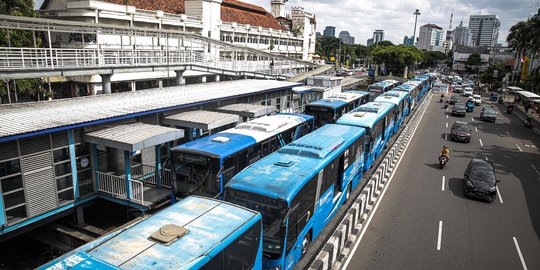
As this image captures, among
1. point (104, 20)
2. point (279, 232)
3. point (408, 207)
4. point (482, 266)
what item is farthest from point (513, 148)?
point (104, 20)

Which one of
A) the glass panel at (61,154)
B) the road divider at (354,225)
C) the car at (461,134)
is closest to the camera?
the road divider at (354,225)

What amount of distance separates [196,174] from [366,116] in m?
12.9

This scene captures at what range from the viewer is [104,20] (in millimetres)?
37875

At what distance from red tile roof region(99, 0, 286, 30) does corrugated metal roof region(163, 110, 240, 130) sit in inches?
1165

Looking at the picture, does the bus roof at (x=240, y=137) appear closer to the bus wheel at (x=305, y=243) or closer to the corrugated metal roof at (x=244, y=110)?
the corrugated metal roof at (x=244, y=110)

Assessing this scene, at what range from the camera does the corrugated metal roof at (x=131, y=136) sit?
12844mm

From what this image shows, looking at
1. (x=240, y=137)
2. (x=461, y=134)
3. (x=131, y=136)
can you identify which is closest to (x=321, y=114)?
(x=240, y=137)

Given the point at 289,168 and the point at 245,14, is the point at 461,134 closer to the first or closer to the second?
the point at 289,168

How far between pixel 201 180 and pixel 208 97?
8.99 metres

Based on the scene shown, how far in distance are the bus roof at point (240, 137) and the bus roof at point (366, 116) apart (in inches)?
122

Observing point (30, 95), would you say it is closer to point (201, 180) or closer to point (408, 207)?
point (201, 180)

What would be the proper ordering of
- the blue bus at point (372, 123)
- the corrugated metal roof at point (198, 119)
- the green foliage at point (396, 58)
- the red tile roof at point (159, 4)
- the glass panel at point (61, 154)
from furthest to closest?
1. the green foliage at point (396, 58)
2. the red tile roof at point (159, 4)
3. the blue bus at point (372, 123)
4. the corrugated metal roof at point (198, 119)
5. the glass panel at point (61, 154)

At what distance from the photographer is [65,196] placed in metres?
13.3

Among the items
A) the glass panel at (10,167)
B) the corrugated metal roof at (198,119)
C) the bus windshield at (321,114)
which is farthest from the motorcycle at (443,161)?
the glass panel at (10,167)
